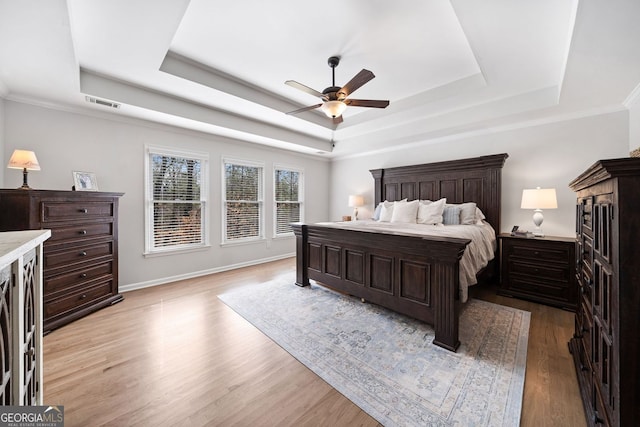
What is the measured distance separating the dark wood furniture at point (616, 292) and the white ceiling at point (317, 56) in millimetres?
1350

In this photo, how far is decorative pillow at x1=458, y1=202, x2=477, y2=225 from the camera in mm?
3750

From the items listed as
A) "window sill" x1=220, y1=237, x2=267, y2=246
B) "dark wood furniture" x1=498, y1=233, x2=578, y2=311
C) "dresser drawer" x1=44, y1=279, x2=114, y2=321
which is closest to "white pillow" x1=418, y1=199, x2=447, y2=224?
"dark wood furniture" x1=498, y1=233, x2=578, y2=311

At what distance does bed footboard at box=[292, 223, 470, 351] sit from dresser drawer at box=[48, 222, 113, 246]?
93.1 inches

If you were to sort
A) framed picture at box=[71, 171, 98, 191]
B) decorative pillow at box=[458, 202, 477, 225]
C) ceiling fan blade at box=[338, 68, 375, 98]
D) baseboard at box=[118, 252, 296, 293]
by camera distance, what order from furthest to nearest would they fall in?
1. decorative pillow at box=[458, 202, 477, 225]
2. baseboard at box=[118, 252, 296, 293]
3. framed picture at box=[71, 171, 98, 191]
4. ceiling fan blade at box=[338, 68, 375, 98]

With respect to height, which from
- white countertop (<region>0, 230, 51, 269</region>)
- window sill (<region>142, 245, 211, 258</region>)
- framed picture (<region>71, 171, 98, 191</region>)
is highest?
framed picture (<region>71, 171, 98, 191</region>)

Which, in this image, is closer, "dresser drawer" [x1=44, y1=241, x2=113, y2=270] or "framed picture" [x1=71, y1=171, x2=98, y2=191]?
"dresser drawer" [x1=44, y1=241, x2=113, y2=270]

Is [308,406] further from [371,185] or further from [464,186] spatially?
[371,185]

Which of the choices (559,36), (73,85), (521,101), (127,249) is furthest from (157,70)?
(521,101)

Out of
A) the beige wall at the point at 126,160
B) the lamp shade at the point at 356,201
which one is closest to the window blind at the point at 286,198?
the beige wall at the point at 126,160

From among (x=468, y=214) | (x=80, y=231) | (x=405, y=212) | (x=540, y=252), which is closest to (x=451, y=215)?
(x=468, y=214)

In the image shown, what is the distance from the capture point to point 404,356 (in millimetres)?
2023

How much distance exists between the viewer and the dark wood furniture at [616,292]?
0.94 m

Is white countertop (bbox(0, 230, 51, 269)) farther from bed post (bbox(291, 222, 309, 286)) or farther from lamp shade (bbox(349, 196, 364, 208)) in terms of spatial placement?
lamp shade (bbox(349, 196, 364, 208))

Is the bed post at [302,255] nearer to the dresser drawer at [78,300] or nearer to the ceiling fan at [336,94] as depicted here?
the ceiling fan at [336,94]
